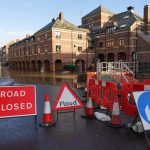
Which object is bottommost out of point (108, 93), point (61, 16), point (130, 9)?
point (108, 93)

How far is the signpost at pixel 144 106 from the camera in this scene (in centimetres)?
479

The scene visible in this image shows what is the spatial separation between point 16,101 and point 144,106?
3707mm

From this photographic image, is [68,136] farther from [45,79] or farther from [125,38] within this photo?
[125,38]

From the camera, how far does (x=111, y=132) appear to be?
20.3ft

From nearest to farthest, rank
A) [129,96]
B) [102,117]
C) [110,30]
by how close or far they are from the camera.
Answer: [102,117] → [129,96] → [110,30]

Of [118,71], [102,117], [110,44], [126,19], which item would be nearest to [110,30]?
[110,44]

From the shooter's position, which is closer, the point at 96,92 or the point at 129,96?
the point at 129,96

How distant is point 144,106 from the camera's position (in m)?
4.94

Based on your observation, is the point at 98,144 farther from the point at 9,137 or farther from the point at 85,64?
the point at 85,64

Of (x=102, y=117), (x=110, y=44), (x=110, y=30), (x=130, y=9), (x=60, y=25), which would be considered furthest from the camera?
(x=130, y=9)

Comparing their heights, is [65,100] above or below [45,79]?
above

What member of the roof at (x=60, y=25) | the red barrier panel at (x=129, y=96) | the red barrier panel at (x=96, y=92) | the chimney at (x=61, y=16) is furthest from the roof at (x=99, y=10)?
the red barrier panel at (x=129, y=96)

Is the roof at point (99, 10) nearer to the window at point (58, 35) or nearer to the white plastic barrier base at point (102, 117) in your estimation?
the window at point (58, 35)

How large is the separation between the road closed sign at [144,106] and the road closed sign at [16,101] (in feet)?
10.7
